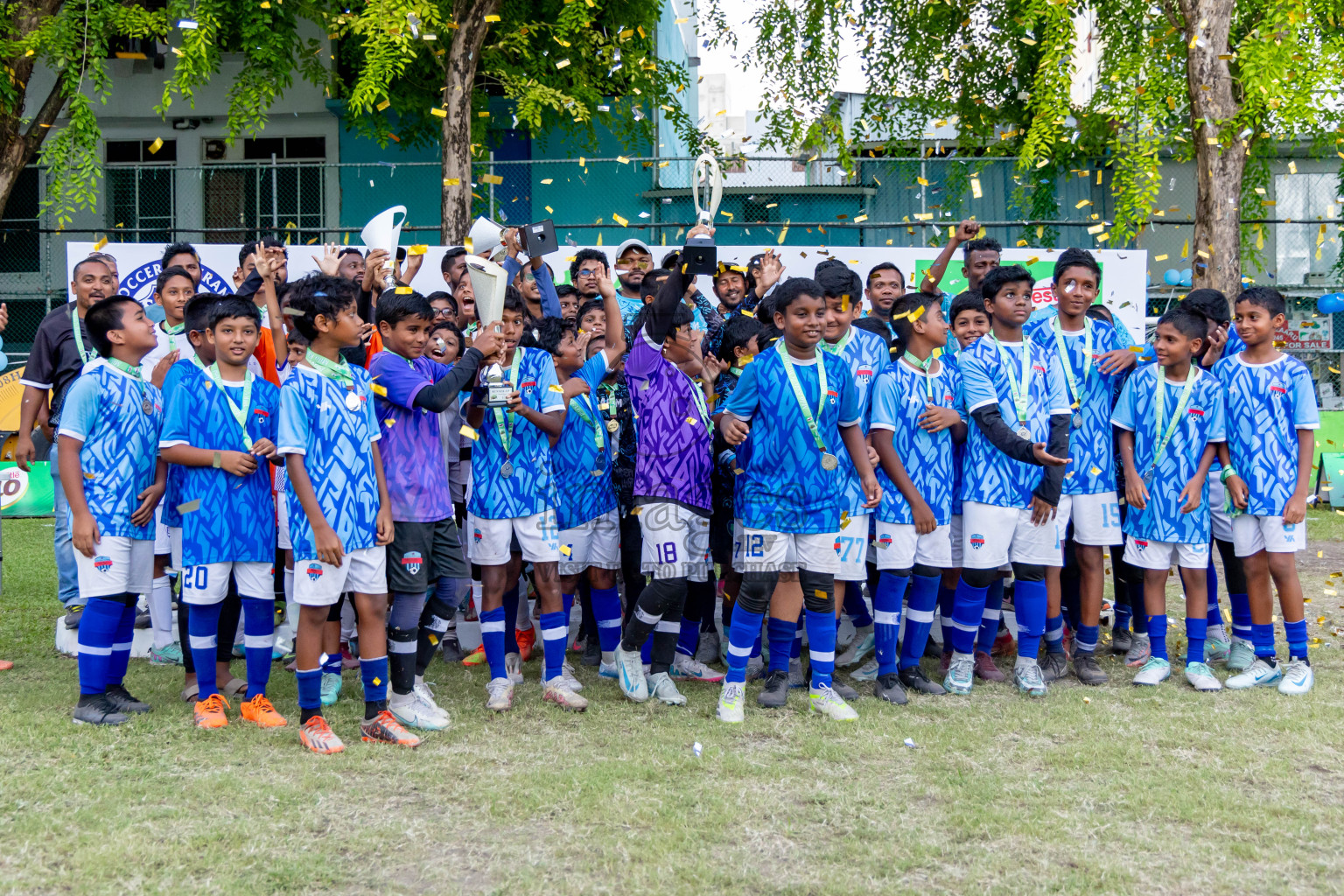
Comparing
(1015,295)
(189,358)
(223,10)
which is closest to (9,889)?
(189,358)

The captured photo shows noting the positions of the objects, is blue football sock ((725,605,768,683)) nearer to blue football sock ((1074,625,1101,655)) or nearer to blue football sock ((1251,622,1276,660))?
blue football sock ((1074,625,1101,655))

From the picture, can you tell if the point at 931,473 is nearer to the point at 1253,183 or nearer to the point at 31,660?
the point at 31,660

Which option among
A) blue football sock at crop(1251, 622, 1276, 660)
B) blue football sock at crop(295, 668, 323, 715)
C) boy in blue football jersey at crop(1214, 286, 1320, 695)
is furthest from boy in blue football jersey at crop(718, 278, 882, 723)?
blue football sock at crop(1251, 622, 1276, 660)

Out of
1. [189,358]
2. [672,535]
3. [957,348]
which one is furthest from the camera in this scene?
[957,348]

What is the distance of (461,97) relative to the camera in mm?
12656

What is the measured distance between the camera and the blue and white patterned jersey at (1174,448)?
17.7ft

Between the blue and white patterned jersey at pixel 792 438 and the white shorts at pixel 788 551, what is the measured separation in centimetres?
4

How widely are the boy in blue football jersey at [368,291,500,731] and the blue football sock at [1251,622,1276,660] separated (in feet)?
12.5

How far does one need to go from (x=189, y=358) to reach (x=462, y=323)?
174cm

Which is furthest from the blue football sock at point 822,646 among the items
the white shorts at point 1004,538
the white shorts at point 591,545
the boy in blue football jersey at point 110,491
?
the boy in blue football jersey at point 110,491

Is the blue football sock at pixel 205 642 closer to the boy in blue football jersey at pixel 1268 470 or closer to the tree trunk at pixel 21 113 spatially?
the boy in blue football jersey at pixel 1268 470

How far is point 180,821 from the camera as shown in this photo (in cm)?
352

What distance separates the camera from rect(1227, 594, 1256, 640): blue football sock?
18.5 feet

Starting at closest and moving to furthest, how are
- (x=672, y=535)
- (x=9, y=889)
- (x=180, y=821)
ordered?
(x=9, y=889), (x=180, y=821), (x=672, y=535)
